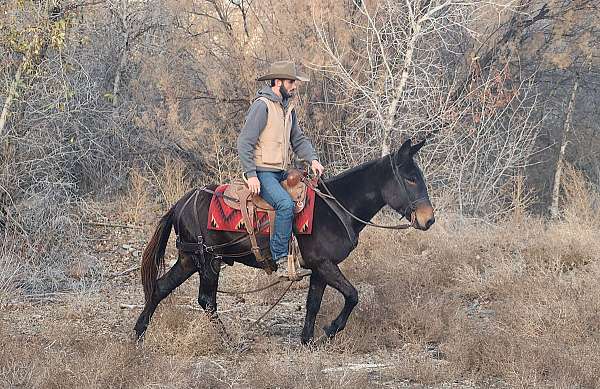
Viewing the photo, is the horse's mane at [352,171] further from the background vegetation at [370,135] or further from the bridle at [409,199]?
the background vegetation at [370,135]

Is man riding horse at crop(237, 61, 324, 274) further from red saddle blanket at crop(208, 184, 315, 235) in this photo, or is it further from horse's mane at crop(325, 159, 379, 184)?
horse's mane at crop(325, 159, 379, 184)

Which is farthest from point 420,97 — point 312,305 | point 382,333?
point 312,305

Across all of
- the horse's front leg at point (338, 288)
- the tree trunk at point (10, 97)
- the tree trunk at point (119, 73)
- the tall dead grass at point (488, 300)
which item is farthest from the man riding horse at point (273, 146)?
the tree trunk at point (119, 73)

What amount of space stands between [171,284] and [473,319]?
10.8ft

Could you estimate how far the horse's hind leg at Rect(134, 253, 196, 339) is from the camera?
6773mm

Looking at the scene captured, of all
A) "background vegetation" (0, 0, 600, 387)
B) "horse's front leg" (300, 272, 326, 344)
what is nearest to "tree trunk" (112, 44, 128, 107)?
"background vegetation" (0, 0, 600, 387)

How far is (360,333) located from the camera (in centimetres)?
685

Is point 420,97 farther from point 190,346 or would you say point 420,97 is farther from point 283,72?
point 190,346

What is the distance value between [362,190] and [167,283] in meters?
2.07

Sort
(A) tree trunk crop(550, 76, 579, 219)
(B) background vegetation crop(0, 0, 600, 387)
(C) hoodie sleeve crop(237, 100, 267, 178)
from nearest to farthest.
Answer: (C) hoodie sleeve crop(237, 100, 267, 178) < (B) background vegetation crop(0, 0, 600, 387) < (A) tree trunk crop(550, 76, 579, 219)

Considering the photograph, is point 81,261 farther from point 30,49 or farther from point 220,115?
point 220,115

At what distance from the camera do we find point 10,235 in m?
10.3

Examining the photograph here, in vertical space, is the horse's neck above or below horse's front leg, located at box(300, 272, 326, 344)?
above

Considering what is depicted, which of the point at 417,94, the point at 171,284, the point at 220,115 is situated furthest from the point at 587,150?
the point at 171,284
